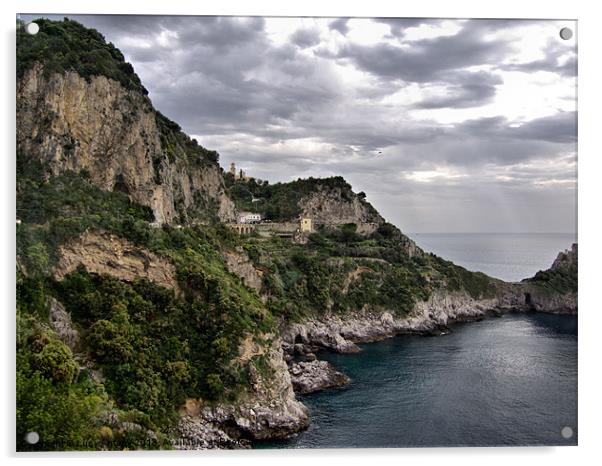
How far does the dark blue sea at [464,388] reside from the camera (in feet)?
24.9

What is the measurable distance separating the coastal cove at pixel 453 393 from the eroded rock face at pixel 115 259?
349 cm

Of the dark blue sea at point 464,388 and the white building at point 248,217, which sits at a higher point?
the white building at point 248,217

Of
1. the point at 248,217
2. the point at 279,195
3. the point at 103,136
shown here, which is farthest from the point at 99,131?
the point at 279,195

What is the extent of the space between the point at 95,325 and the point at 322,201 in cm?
1814

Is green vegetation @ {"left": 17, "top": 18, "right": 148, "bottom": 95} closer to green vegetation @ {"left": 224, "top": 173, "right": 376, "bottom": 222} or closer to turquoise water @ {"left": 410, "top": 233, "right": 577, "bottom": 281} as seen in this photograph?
turquoise water @ {"left": 410, "top": 233, "right": 577, "bottom": 281}

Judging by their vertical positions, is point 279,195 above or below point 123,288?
above

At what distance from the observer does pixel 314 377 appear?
1270cm

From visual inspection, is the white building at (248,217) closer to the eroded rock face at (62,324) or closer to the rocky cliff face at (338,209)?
the rocky cliff face at (338,209)

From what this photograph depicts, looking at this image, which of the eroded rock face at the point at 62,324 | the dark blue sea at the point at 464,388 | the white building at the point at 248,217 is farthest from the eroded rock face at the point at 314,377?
the white building at the point at 248,217

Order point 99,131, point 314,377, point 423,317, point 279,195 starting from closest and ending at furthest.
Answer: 1. point 99,131
2. point 314,377
3. point 423,317
4. point 279,195

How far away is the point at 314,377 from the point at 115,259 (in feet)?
18.9

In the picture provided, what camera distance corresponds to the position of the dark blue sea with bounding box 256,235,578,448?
7.60 m
